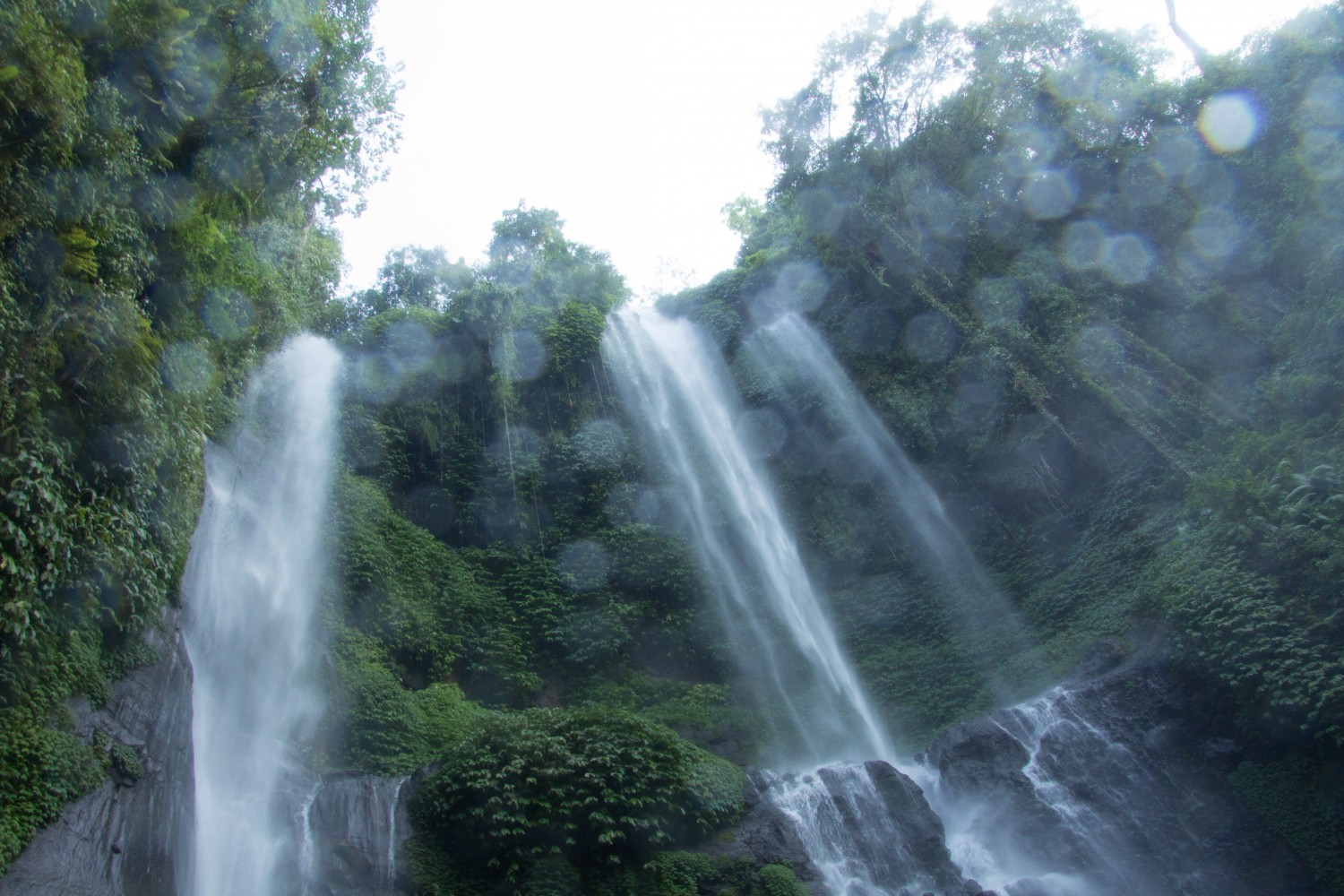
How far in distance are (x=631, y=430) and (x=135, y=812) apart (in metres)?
14.7

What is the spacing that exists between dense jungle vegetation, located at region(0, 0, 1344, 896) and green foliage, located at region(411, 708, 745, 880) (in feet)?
0.20

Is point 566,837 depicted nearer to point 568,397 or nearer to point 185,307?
point 185,307

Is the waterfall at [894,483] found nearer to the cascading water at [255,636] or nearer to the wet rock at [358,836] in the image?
the wet rock at [358,836]

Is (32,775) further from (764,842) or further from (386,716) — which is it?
(764,842)

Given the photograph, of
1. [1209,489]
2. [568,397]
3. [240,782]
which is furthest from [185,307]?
[1209,489]

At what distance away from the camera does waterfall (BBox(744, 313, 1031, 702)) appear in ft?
51.9

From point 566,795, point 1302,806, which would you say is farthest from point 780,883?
point 1302,806

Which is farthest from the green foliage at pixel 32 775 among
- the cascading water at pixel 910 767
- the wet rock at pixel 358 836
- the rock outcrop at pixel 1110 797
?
the rock outcrop at pixel 1110 797

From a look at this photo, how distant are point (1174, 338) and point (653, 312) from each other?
14.7m

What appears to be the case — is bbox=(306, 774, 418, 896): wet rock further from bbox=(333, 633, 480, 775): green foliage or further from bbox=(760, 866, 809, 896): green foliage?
bbox=(760, 866, 809, 896): green foliage

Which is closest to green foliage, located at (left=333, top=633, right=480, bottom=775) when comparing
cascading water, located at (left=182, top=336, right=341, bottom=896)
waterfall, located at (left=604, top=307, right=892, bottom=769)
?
cascading water, located at (left=182, top=336, right=341, bottom=896)

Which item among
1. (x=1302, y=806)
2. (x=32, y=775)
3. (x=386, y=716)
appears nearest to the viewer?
(x=32, y=775)

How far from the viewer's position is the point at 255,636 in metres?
11.7

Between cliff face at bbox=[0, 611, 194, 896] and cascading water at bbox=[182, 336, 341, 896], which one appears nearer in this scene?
cliff face at bbox=[0, 611, 194, 896]
